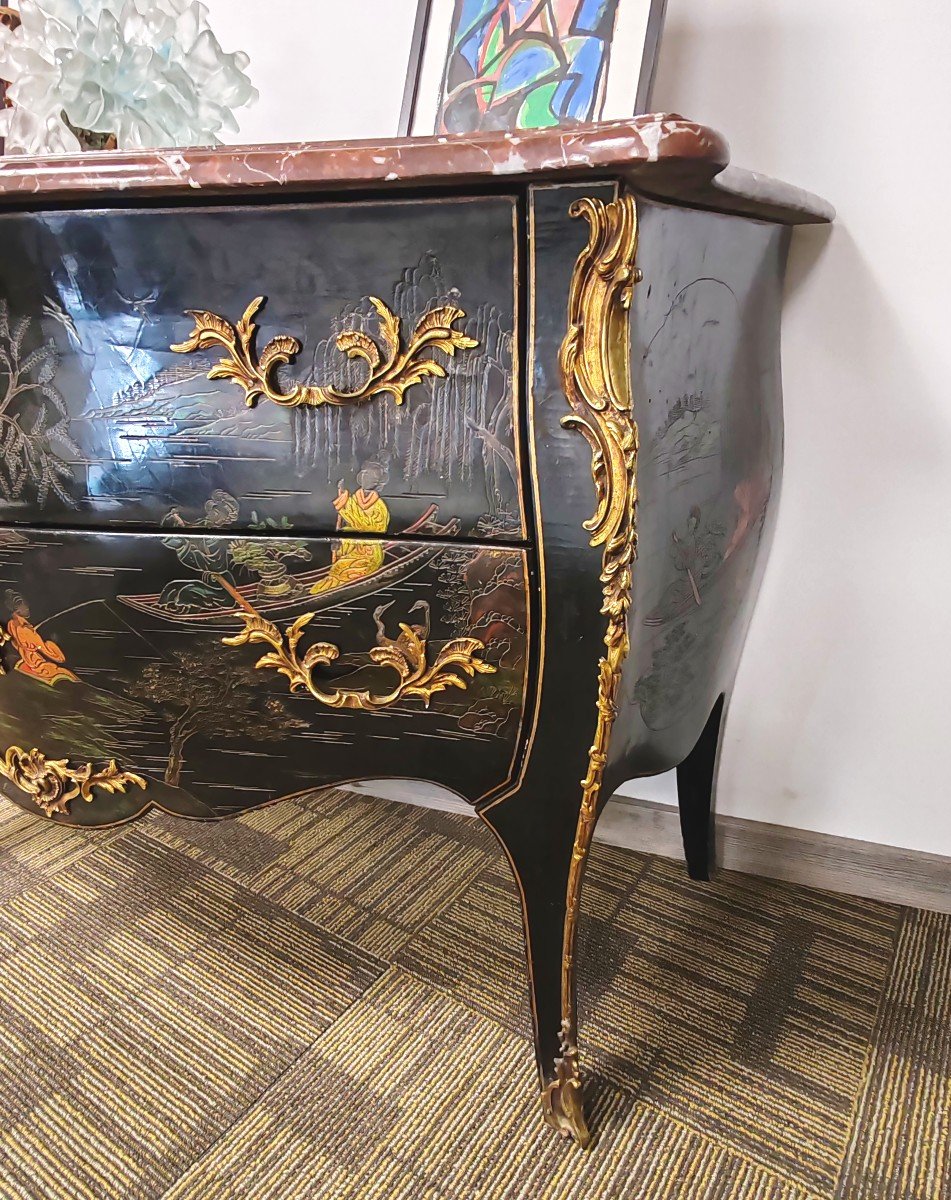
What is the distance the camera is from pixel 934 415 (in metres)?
0.98

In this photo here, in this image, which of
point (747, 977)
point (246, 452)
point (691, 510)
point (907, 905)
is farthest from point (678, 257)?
point (907, 905)

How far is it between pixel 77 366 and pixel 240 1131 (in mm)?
675

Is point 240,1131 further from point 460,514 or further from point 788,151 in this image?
point 788,151

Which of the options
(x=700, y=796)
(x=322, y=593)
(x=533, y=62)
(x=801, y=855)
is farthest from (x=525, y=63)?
(x=801, y=855)

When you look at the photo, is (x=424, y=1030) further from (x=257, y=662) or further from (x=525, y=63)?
(x=525, y=63)

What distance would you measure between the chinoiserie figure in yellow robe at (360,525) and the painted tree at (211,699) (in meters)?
0.13

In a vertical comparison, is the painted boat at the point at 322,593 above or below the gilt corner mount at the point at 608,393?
below

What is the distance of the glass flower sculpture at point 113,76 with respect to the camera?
0.81 m

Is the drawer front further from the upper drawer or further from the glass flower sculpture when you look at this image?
the glass flower sculpture

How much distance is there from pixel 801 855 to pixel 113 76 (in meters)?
1.14

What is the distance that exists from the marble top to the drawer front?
0.83 feet

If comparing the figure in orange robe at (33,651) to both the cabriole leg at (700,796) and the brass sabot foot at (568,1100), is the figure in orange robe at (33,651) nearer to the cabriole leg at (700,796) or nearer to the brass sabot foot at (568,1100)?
the brass sabot foot at (568,1100)

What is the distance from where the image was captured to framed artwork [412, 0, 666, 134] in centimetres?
90

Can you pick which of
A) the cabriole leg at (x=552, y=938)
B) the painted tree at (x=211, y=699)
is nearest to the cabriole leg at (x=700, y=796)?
the cabriole leg at (x=552, y=938)
